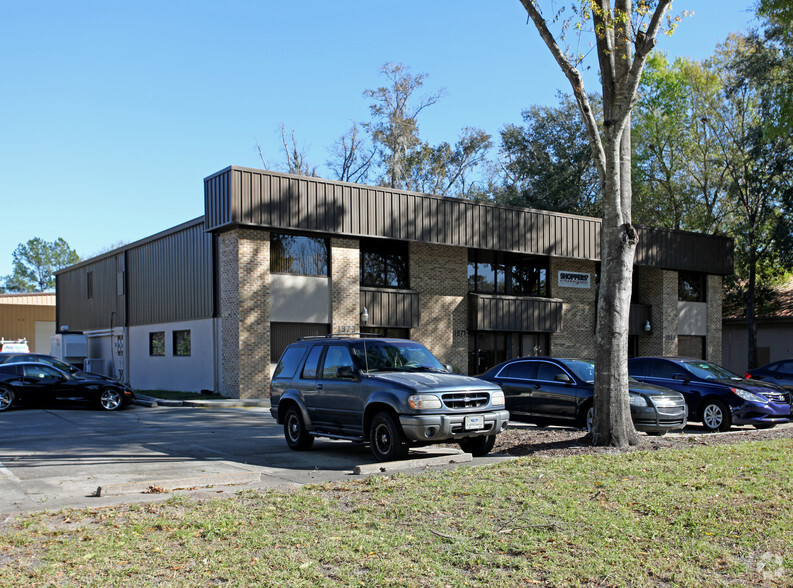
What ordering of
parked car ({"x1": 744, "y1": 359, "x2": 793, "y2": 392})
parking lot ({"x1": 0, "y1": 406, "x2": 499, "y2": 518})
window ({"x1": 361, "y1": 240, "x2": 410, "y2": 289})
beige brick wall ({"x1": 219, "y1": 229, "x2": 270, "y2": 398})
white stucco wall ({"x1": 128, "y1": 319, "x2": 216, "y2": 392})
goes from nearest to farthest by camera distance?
parking lot ({"x1": 0, "y1": 406, "x2": 499, "y2": 518}) → parked car ({"x1": 744, "y1": 359, "x2": 793, "y2": 392}) → beige brick wall ({"x1": 219, "y1": 229, "x2": 270, "y2": 398}) → white stucco wall ({"x1": 128, "y1": 319, "x2": 216, "y2": 392}) → window ({"x1": 361, "y1": 240, "x2": 410, "y2": 289})

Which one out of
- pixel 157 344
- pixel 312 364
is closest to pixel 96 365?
pixel 157 344

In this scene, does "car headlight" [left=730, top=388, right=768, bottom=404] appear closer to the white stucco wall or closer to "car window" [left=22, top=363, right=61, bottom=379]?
the white stucco wall

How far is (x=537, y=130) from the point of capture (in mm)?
44250

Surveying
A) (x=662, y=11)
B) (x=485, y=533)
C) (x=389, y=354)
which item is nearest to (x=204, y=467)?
(x=389, y=354)

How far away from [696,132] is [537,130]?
28.6ft

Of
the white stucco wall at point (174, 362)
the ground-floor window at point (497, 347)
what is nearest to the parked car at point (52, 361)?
the white stucco wall at point (174, 362)

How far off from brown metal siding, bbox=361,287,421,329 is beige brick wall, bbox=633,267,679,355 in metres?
12.5

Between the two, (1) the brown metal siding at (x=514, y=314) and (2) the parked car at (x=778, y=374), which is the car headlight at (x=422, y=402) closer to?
(2) the parked car at (x=778, y=374)

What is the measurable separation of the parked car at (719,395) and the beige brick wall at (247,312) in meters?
11.5

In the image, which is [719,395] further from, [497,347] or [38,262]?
[38,262]

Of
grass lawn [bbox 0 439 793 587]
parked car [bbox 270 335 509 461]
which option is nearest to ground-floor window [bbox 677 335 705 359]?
parked car [bbox 270 335 509 461]

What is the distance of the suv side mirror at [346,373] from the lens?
11141 mm

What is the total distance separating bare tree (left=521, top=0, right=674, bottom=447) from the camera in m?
11.3

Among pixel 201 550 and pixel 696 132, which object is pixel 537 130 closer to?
pixel 696 132
